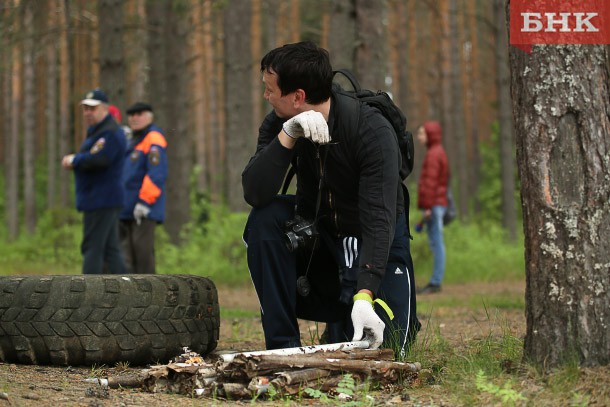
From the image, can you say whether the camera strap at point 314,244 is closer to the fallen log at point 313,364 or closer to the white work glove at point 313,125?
the white work glove at point 313,125

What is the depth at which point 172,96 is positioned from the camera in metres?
18.5

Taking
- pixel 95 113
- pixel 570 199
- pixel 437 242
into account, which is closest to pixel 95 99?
pixel 95 113

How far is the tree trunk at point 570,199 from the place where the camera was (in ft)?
14.0

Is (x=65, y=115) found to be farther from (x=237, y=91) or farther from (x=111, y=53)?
(x=111, y=53)

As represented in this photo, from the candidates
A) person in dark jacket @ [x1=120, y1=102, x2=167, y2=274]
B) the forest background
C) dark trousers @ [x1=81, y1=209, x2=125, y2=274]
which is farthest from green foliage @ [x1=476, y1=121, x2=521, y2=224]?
dark trousers @ [x1=81, y1=209, x2=125, y2=274]

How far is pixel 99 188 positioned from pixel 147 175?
74cm

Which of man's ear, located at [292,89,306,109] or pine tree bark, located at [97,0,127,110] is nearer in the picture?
man's ear, located at [292,89,306,109]

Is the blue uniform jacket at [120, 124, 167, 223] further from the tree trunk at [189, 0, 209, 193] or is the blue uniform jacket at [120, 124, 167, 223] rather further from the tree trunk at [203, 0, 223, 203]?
the tree trunk at [189, 0, 209, 193]

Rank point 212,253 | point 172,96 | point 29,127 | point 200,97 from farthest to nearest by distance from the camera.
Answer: point 200,97
point 29,127
point 172,96
point 212,253

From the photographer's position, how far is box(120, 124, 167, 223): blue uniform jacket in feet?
33.3

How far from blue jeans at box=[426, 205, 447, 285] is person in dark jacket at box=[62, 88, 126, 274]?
409cm

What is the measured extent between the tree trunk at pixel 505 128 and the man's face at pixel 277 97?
51.2 ft

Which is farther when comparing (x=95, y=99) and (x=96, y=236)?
(x=95, y=99)

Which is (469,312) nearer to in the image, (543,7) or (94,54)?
(543,7)
